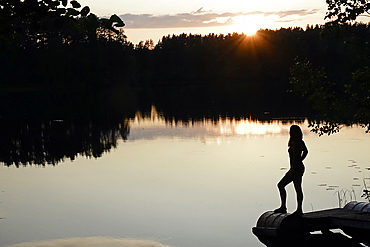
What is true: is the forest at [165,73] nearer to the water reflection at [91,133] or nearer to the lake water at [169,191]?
the water reflection at [91,133]

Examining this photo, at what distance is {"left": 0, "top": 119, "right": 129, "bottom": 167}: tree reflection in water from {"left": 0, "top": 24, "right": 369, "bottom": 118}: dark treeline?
628 inches

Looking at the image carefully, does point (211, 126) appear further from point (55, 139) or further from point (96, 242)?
point (96, 242)

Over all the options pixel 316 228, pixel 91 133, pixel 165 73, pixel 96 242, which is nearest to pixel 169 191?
pixel 96 242

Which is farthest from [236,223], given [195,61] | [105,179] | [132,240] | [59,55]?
[195,61]

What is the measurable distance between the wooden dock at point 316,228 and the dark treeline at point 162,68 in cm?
4514

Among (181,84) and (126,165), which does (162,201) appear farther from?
(181,84)

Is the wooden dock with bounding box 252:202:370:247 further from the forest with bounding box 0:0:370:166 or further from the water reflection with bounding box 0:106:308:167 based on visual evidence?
the water reflection with bounding box 0:106:308:167

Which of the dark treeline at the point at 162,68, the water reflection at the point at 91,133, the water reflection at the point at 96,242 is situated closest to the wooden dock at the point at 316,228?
the water reflection at the point at 96,242

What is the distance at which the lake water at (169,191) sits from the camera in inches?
477

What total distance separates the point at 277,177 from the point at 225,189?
7.72 ft

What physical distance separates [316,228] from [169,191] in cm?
592

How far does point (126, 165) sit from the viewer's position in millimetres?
21031

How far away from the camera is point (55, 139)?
30078mm

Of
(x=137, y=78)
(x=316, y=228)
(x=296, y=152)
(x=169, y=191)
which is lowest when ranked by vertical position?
(x=137, y=78)
